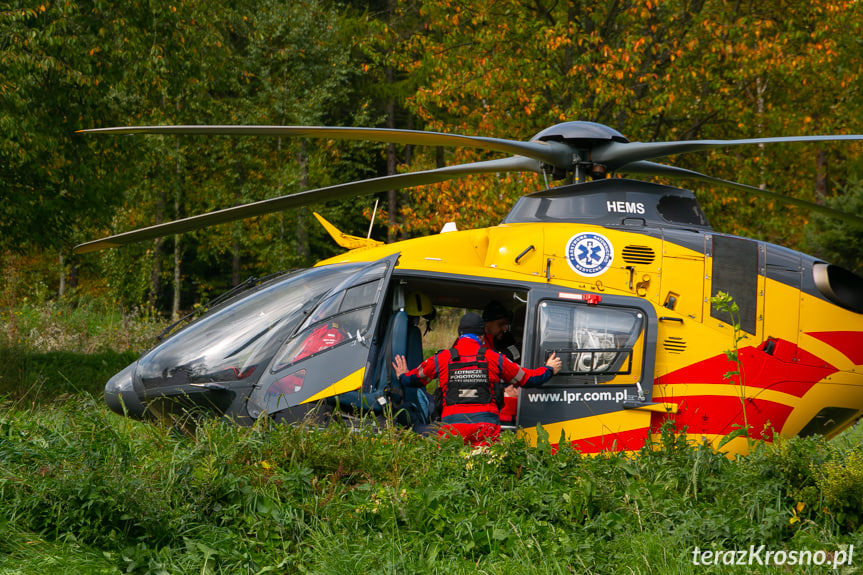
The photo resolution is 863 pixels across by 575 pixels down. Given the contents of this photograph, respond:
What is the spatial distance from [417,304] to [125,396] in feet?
8.59

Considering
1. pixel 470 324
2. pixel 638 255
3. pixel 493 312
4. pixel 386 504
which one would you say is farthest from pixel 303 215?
pixel 386 504

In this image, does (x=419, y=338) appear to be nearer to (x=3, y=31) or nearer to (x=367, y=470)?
(x=367, y=470)

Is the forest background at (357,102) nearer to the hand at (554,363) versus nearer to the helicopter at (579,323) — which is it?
the helicopter at (579,323)

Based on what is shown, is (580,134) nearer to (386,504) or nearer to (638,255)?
(638,255)

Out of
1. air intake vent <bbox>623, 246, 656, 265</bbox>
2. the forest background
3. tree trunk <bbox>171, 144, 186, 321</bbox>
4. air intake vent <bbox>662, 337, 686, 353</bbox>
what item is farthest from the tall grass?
tree trunk <bbox>171, 144, 186, 321</bbox>

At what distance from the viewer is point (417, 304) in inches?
283

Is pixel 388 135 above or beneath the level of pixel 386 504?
above

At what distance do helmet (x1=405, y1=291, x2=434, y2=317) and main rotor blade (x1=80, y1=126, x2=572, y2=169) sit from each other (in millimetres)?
1409

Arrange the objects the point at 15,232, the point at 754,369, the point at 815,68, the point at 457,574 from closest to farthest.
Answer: the point at 457,574 < the point at 754,369 < the point at 15,232 < the point at 815,68

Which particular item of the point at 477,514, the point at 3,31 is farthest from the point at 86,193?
the point at 477,514

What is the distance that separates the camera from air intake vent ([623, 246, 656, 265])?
681 cm

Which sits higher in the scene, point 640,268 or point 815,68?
point 815,68

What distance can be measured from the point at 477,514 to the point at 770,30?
707 inches

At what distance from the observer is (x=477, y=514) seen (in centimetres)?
468
